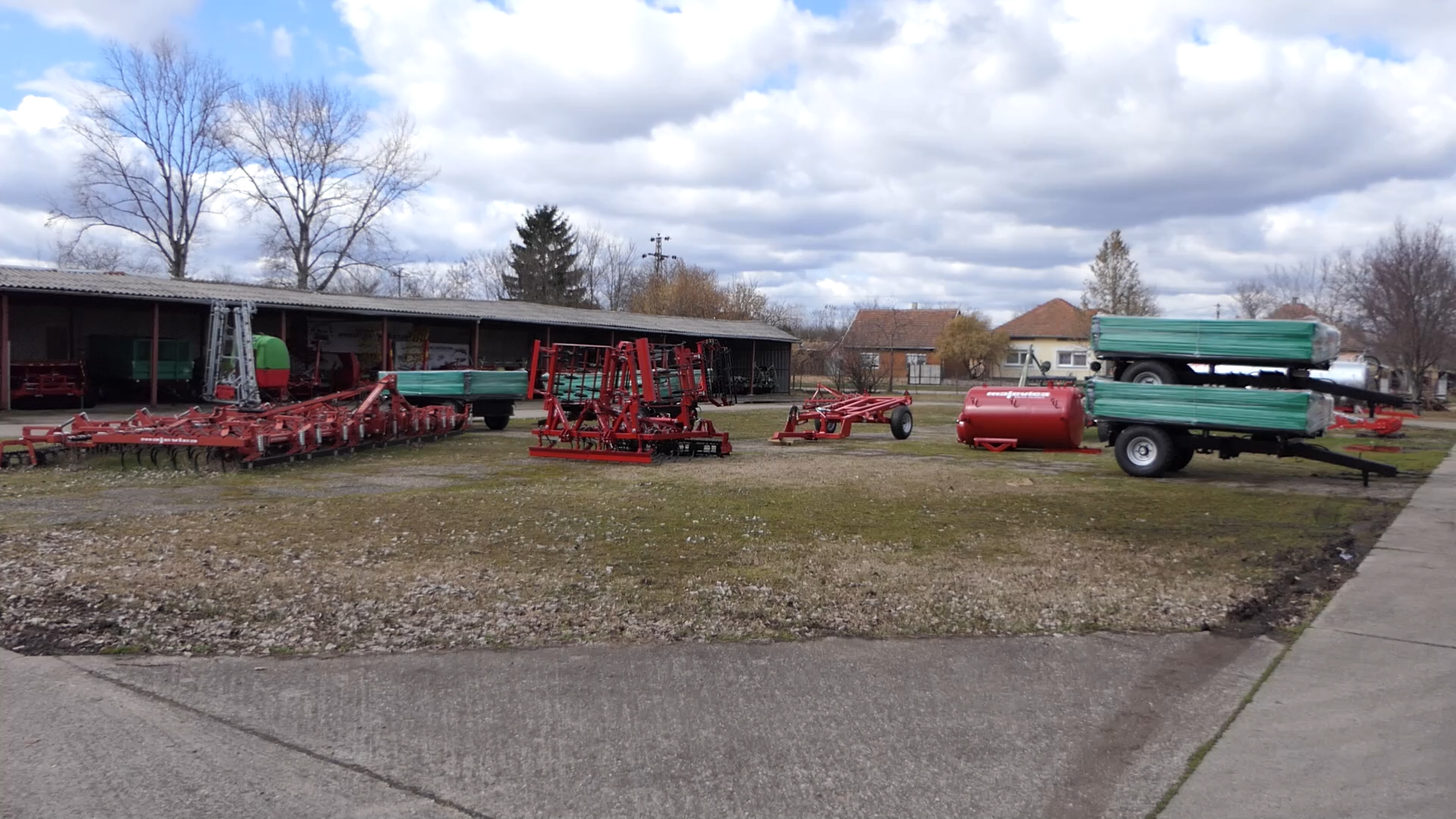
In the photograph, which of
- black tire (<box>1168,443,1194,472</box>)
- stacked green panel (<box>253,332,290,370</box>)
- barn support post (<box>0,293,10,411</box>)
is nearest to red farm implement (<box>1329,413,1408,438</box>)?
black tire (<box>1168,443,1194,472</box>)

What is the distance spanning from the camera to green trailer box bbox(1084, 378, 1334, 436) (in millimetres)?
13445

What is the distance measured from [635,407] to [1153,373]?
7987mm

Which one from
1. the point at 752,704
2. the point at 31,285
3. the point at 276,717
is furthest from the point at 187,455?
the point at 31,285

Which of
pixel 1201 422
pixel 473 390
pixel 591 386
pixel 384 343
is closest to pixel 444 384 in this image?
pixel 473 390

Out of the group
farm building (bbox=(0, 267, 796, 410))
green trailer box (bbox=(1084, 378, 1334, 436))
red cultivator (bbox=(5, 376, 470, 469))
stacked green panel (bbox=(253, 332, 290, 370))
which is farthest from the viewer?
farm building (bbox=(0, 267, 796, 410))

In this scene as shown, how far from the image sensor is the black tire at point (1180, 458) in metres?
14.7

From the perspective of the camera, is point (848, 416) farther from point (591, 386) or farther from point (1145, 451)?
point (1145, 451)

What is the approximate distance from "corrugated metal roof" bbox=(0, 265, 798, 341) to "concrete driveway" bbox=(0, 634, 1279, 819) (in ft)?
70.5

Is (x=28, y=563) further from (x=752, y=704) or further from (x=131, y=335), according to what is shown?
(x=131, y=335)

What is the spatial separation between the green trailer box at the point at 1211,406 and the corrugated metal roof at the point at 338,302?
1965 cm

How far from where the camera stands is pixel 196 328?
2994 cm

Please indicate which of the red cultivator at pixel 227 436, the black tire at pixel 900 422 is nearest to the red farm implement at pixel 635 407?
the red cultivator at pixel 227 436

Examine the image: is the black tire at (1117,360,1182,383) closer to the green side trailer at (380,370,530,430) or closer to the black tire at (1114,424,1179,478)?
the black tire at (1114,424,1179,478)

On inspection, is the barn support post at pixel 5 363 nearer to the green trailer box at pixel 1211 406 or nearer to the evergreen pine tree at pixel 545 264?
the green trailer box at pixel 1211 406
